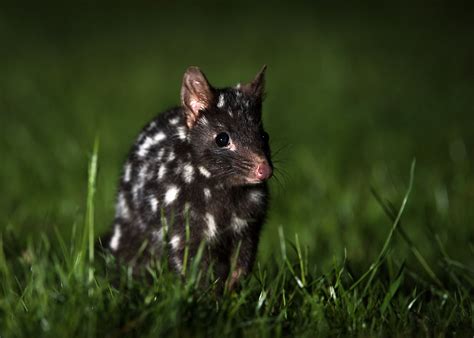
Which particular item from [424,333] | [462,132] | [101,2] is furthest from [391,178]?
[101,2]

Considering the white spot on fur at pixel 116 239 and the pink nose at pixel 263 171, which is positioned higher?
the pink nose at pixel 263 171

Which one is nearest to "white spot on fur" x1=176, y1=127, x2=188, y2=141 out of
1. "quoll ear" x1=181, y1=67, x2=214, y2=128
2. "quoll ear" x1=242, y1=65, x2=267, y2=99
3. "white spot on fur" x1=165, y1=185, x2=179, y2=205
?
"quoll ear" x1=181, y1=67, x2=214, y2=128

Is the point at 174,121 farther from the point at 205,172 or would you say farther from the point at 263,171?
the point at 263,171

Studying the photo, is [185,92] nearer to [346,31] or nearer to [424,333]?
[424,333]

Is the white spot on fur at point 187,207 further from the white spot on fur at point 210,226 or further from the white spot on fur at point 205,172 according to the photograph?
the white spot on fur at point 205,172

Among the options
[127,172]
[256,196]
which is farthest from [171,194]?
[127,172]

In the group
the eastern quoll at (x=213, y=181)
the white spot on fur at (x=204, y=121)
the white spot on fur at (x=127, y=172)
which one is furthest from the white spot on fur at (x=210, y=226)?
the white spot on fur at (x=127, y=172)

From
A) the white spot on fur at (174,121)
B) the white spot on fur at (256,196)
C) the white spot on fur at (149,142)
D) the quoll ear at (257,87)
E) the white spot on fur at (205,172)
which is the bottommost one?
the white spot on fur at (256,196)
